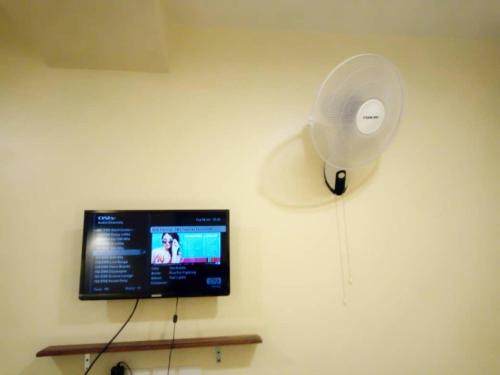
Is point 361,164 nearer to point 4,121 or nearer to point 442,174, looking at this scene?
point 442,174

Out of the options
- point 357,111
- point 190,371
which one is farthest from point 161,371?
Answer: point 357,111

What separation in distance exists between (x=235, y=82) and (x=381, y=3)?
92 cm

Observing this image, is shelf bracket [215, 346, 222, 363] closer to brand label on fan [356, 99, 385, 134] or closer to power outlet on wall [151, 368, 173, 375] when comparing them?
power outlet on wall [151, 368, 173, 375]

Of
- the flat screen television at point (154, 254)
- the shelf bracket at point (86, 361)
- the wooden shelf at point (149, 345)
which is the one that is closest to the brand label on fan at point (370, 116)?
the flat screen television at point (154, 254)

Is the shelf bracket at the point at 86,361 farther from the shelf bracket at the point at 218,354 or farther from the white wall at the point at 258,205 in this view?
the shelf bracket at the point at 218,354

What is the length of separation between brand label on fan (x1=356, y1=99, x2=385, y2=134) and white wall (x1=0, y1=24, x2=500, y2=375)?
14.7 inches

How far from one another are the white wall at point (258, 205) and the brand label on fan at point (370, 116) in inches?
14.7

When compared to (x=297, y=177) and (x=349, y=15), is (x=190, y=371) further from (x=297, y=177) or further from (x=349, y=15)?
(x=349, y=15)

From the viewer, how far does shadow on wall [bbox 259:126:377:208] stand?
65.9 inches

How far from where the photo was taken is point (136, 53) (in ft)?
5.06

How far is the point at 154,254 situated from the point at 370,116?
1.23 m

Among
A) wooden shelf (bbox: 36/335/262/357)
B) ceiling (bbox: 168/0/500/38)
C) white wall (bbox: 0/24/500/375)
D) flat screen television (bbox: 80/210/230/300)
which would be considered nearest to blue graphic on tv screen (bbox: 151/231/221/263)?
flat screen television (bbox: 80/210/230/300)

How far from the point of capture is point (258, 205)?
5.41 feet

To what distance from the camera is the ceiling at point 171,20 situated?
4.21ft
